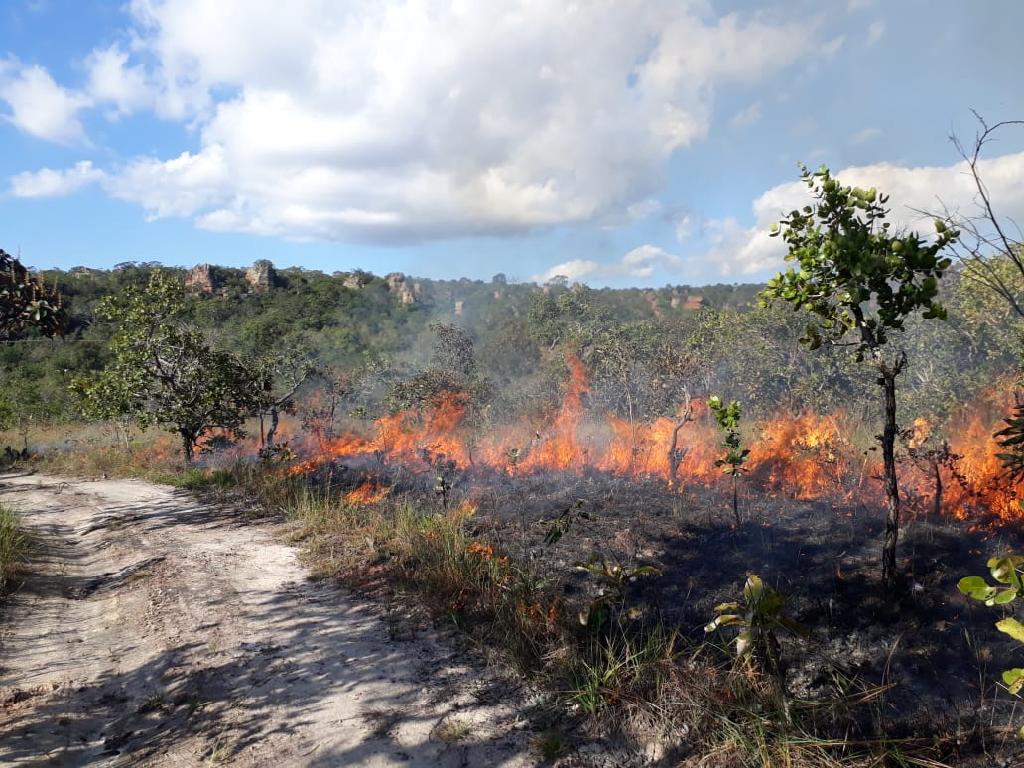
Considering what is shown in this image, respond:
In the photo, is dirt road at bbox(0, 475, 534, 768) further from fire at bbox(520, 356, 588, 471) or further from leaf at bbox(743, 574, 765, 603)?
fire at bbox(520, 356, 588, 471)

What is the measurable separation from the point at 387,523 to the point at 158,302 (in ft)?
29.9

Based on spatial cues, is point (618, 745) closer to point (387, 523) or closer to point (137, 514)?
point (387, 523)

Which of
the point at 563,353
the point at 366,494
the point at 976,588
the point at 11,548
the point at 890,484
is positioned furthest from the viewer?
the point at 563,353

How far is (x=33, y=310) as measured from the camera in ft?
15.4

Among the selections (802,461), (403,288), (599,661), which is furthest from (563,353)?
(403,288)

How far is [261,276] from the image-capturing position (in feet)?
183

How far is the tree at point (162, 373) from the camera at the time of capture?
13.0m

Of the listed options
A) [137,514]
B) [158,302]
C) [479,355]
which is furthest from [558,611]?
[479,355]

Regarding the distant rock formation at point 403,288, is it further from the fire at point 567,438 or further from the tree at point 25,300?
the tree at point 25,300

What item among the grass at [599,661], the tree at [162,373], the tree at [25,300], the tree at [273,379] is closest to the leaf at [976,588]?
the grass at [599,661]

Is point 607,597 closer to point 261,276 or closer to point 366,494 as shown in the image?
point 366,494

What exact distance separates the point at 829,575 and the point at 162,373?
1366cm

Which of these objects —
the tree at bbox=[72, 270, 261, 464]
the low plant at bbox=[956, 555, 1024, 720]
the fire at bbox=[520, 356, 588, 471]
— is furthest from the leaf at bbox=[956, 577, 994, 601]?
the tree at bbox=[72, 270, 261, 464]

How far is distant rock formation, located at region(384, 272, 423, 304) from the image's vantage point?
2170 inches
